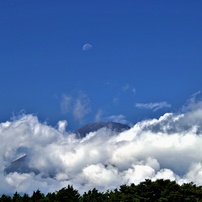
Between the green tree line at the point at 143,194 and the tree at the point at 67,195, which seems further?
the tree at the point at 67,195

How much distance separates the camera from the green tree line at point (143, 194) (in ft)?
255

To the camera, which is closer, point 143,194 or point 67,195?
point 143,194

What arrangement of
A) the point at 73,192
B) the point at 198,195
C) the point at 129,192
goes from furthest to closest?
the point at 73,192, the point at 129,192, the point at 198,195

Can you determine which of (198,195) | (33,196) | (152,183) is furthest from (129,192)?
(33,196)

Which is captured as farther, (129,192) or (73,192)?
(73,192)

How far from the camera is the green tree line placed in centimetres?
7781

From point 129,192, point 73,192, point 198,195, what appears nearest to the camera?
point 198,195

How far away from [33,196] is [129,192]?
21285 mm

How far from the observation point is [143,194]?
8044 centimetres

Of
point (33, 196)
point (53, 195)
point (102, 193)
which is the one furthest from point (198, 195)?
point (33, 196)

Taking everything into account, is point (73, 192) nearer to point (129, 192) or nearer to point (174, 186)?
point (129, 192)

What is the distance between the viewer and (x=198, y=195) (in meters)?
77.4

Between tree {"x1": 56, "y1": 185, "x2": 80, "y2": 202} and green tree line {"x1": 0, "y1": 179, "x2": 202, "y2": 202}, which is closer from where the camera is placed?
green tree line {"x1": 0, "y1": 179, "x2": 202, "y2": 202}

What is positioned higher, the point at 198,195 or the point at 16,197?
the point at 16,197
